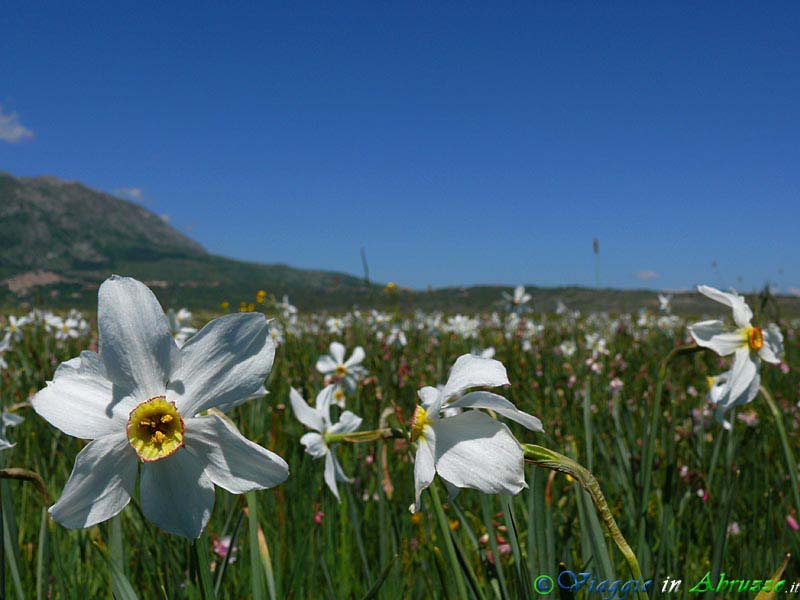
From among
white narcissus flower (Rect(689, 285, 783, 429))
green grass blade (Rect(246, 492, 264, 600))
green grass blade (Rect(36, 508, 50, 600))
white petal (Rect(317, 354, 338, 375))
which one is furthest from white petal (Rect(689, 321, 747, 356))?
white petal (Rect(317, 354, 338, 375))

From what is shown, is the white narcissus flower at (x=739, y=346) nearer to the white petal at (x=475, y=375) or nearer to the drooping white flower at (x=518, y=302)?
the white petal at (x=475, y=375)

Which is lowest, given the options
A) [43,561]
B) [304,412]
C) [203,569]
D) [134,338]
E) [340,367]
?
[43,561]

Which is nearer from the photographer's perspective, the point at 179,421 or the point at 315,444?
the point at 179,421

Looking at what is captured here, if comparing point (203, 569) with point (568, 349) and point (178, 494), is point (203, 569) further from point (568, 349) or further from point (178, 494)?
point (568, 349)

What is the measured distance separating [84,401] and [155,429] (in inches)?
5.3

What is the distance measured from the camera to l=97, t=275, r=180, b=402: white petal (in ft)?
3.37

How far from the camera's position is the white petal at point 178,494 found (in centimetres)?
102

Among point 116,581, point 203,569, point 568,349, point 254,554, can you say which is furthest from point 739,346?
point 568,349

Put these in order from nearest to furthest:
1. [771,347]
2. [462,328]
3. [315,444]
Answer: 1. [315,444]
2. [771,347]
3. [462,328]

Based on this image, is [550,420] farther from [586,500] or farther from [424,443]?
[424,443]

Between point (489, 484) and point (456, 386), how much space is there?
194mm

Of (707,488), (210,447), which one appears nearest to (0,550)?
(210,447)

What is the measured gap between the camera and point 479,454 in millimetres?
1067

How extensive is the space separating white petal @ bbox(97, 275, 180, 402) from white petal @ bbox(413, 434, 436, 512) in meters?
0.51
